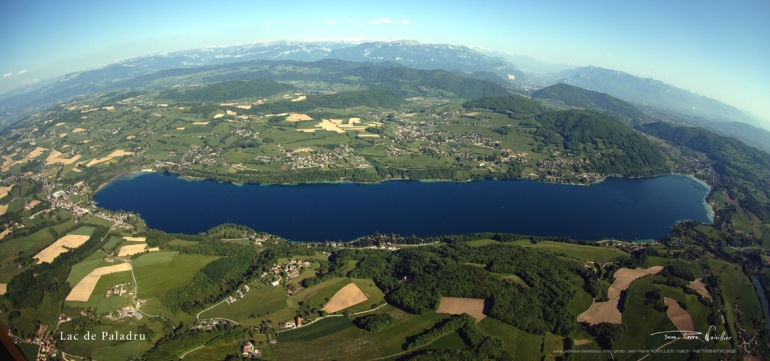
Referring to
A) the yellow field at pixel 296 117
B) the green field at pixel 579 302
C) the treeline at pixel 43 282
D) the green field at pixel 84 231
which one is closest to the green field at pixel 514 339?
the green field at pixel 579 302

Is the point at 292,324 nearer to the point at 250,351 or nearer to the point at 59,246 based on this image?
the point at 250,351

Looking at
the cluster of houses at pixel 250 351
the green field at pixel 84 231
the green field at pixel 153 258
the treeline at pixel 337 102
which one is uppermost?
the treeline at pixel 337 102

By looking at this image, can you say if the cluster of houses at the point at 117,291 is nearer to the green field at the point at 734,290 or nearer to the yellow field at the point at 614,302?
the yellow field at the point at 614,302

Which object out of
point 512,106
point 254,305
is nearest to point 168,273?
point 254,305

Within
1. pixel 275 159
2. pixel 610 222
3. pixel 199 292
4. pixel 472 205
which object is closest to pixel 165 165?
pixel 275 159

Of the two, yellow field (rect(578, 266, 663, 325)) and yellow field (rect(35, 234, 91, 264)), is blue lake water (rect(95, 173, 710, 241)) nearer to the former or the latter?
yellow field (rect(35, 234, 91, 264))

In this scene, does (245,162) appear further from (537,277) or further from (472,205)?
(537,277)
